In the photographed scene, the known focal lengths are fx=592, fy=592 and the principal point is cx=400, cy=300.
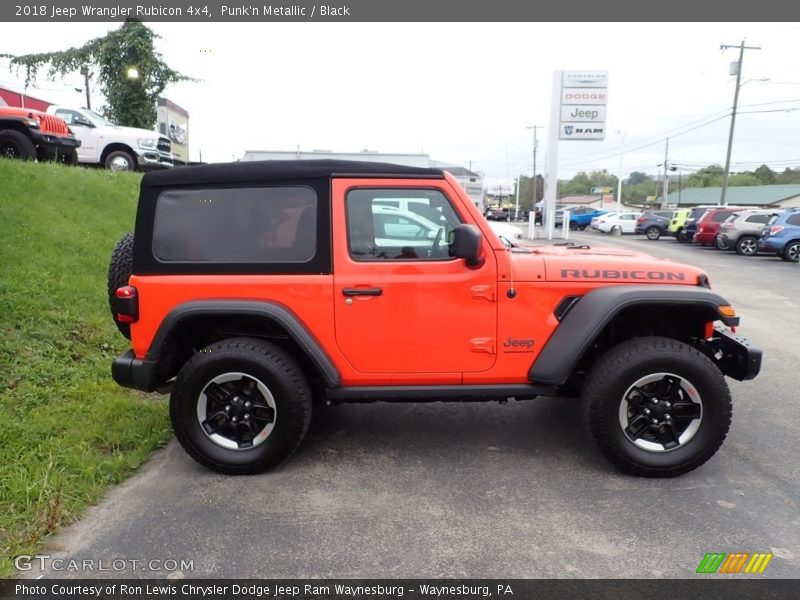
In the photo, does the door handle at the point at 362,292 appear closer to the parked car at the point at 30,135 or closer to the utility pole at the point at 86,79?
the parked car at the point at 30,135

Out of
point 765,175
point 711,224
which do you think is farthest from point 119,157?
point 765,175

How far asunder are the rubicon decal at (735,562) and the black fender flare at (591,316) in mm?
1182

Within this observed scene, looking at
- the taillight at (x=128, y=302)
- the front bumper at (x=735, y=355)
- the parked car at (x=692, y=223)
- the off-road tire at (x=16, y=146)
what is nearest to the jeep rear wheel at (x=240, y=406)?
the taillight at (x=128, y=302)

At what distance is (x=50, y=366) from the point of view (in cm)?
495

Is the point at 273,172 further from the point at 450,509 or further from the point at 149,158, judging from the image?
the point at 149,158

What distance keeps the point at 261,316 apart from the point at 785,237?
1773 centimetres

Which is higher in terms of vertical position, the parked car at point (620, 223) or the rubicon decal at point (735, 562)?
the parked car at point (620, 223)

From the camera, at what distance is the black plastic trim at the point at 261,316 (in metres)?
3.57

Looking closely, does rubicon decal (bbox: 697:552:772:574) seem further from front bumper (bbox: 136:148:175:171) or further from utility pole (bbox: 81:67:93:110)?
utility pole (bbox: 81:67:93:110)

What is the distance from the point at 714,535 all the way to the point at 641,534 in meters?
0.36

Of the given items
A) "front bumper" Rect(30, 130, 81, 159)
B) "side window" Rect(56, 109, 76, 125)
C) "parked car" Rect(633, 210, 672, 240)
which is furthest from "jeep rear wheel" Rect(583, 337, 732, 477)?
"parked car" Rect(633, 210, 672, 240)

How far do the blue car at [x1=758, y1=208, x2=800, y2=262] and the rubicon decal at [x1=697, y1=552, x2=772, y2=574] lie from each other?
16.9 meters

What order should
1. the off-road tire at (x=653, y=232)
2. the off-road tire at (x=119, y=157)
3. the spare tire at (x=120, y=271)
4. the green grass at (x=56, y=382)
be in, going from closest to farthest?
the green grass at (x=56, y=382)
the spare tire at (x=120, y=271)
the off-road tire at (x=119, y=157)
the off-road tire at (x=653, y=232)

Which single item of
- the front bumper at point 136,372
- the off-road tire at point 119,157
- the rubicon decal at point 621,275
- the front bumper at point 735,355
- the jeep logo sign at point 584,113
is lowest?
the front bumper at point 136,372
